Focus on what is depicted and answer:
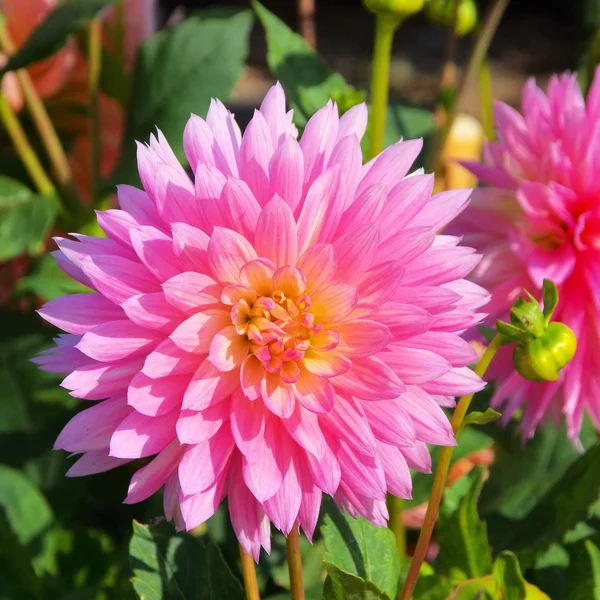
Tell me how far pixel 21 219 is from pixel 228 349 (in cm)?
51

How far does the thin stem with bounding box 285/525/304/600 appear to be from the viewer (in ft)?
1.51

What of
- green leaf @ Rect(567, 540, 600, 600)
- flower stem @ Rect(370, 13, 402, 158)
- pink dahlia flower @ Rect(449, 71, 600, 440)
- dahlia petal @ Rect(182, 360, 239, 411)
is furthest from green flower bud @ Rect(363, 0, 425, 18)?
green leaf @ Rect(567, 540, 600, 600)

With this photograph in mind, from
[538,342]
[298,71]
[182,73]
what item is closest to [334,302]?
[538,342]

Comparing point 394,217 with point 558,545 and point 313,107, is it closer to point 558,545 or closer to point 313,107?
point 313,107

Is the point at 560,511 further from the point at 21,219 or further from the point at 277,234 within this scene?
the point at 21,219

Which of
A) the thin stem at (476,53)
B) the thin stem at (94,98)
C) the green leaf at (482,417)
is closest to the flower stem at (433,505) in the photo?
the green leaf at (482,417)

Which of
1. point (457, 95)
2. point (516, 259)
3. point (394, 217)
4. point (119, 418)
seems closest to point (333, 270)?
point (394, 217)

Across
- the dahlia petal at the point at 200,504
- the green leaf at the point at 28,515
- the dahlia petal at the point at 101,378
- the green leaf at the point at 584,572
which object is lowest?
the green leaf at the point at 28,515

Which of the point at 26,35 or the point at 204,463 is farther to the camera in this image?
the point at 26,35

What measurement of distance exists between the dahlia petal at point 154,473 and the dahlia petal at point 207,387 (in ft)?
0.12

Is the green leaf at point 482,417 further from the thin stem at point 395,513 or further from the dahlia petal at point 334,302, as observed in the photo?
the thin stem at point 395,513

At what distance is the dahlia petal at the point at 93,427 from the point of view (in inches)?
18.1

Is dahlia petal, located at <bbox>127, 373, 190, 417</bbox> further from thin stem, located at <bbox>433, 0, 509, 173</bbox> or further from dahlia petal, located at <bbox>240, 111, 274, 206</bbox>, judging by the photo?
thin stem, located at <bbox>433, 0, 509, 173</bbox>

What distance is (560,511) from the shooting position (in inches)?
25.5
